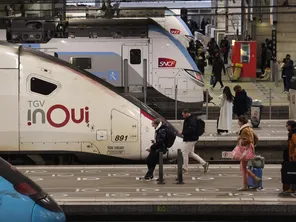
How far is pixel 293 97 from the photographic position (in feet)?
79.3

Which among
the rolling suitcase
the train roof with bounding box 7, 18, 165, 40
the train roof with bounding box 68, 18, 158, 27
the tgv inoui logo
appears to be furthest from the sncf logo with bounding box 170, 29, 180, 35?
the rolling suitcase

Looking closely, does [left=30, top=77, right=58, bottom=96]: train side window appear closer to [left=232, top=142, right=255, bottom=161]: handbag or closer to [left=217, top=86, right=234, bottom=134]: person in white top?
[left=232, top=142, right=255, bottom=161]: handbag

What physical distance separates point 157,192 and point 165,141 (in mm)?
1322

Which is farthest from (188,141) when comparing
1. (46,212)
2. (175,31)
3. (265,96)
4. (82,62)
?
(265,96)

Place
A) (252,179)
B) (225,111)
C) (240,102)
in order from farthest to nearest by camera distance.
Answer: (240,102)
(225,111)
(252,179)

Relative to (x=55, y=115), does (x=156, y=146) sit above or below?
below

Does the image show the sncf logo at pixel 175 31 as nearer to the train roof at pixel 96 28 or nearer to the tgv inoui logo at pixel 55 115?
the train roof at pixel 96 28

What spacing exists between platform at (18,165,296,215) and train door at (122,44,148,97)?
8.41 metres

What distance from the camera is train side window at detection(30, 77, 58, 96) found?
55.8 ft

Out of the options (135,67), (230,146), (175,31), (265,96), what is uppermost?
(175,31)

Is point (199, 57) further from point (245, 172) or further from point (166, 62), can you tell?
point (245, 172)

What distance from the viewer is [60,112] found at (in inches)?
675

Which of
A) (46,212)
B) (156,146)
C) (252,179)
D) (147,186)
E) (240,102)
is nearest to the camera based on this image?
(46,212)

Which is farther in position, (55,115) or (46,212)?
(55,115)
